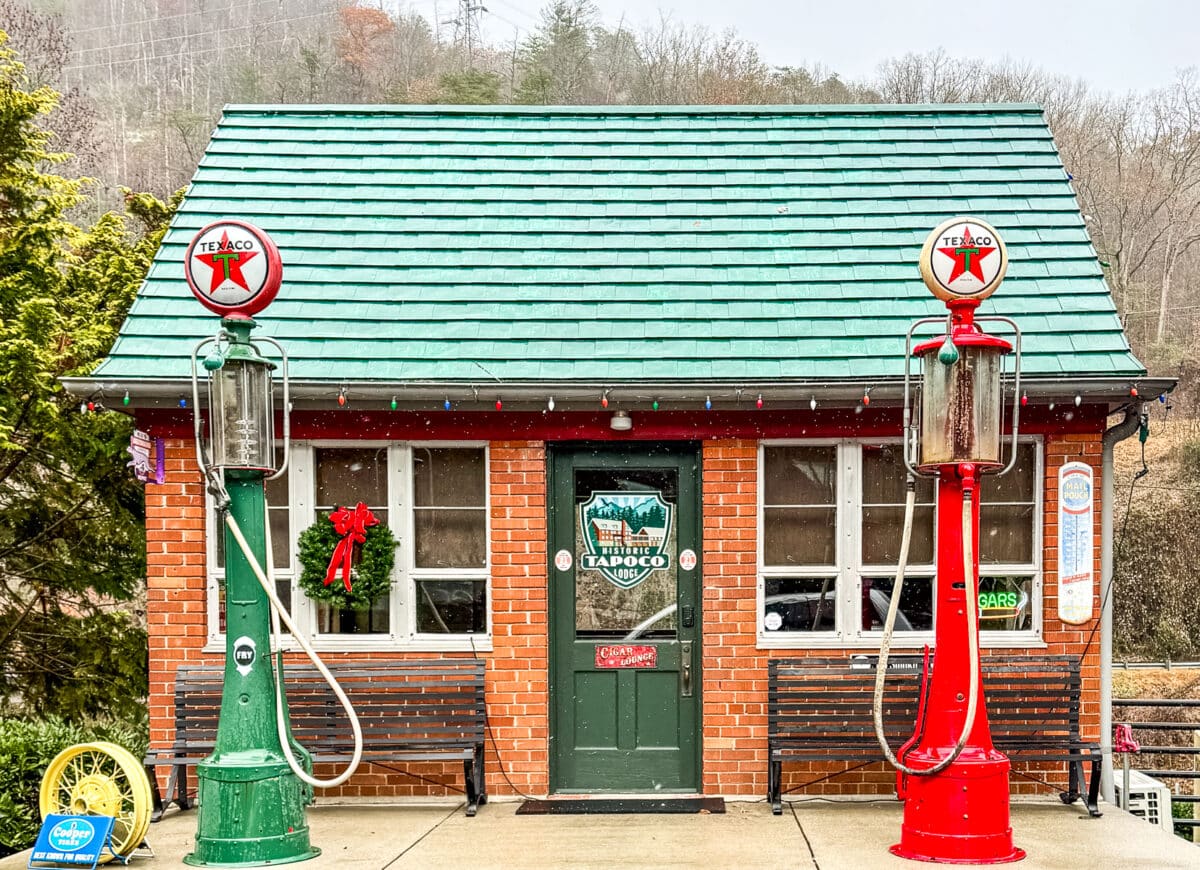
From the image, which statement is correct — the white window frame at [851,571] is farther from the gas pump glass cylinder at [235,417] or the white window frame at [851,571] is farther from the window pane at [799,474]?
the gas pump glass cylinder at [235,417]

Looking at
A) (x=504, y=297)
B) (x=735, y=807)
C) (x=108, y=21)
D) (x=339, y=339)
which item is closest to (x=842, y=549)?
(x=735, y=807)

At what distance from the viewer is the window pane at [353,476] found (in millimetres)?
8273

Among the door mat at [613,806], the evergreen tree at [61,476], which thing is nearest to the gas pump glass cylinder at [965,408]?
the door mat at [613,806]

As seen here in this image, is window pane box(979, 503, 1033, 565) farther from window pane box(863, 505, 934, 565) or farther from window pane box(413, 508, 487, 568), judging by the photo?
window pane box(413, 508, 487, 568)

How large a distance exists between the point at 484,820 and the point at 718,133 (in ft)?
18.7

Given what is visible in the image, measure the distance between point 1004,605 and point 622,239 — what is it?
12.2 ft

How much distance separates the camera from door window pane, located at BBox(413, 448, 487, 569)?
827cm

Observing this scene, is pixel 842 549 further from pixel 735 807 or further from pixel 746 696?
pixel 735 807

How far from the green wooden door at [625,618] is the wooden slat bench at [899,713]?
0.64m

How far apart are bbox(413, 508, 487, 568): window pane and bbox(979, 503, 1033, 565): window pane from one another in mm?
3389

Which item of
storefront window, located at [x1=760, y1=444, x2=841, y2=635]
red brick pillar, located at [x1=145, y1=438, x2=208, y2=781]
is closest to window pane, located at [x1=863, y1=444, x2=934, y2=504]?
storefront window, located at [x1=760, y1=444, x2=841, y2=635]

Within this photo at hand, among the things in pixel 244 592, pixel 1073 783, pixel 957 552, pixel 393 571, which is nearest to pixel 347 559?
pixel 393 571

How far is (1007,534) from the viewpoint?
8.23m

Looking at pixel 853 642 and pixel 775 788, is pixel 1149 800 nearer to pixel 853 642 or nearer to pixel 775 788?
pixel 853 642
